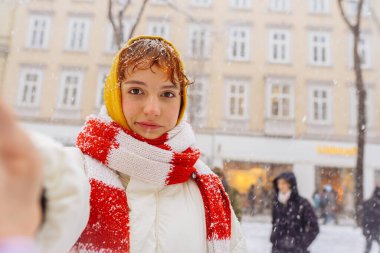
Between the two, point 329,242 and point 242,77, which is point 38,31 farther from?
point 329,242

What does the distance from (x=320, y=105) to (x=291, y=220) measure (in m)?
16.8

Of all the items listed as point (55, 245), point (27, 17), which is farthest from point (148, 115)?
point (27, 17)

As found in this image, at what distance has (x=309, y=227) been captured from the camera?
4520 millimetres

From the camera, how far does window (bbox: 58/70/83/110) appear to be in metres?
20.1

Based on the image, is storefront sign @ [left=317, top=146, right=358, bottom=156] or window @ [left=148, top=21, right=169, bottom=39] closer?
storefront sign @ [left=317, top=146, right=358, bottom=156]

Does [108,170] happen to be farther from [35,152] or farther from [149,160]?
[35,152]

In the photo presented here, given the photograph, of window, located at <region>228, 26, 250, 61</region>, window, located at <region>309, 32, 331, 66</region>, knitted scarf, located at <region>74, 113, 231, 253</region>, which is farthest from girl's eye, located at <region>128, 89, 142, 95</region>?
window, located at <region>309, 32, 331, 66</region>

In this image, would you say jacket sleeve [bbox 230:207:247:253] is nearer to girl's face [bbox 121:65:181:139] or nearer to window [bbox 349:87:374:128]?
girl's face [bbox 121:65:181:139]

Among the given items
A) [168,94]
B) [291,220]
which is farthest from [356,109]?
[168,94]

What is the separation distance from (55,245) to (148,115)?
0.79 metres

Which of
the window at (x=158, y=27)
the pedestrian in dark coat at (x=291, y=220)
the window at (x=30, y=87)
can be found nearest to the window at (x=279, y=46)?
the window at (x=158, y=27)

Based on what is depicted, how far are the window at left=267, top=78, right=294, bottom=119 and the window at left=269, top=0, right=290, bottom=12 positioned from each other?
409cm

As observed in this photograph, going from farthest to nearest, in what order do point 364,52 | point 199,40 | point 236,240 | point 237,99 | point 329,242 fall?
point 364,52
point 199,40
point 237,99
point 329,242
point 236,240

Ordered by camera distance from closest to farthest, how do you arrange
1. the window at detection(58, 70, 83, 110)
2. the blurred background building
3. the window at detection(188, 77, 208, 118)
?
the blurred background building, the window at detection(58, 70, 83, 110), the window at detection(188, 77, 208, 118)
